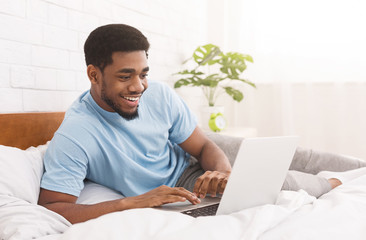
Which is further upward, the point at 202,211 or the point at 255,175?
the point at 255,175

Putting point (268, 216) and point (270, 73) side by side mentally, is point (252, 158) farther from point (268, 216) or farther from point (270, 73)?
point (270, 73)

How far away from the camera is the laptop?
1006 mm

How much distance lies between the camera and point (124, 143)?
1529mm

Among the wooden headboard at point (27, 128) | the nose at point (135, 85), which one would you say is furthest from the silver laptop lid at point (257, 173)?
the wooden headboard at point (27, 128)

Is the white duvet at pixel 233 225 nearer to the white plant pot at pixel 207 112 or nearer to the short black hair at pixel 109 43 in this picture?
the short black hair at pixel 109 43

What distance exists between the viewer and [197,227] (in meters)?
0.83

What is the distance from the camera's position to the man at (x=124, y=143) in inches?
51.0

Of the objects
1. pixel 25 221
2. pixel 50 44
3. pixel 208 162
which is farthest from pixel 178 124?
pixel 25 221

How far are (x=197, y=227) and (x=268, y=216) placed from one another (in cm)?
19

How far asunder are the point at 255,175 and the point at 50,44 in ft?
4.04

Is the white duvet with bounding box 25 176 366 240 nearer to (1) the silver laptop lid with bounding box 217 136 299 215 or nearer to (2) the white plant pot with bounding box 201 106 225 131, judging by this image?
(1) the silver laptop lid with bounding box 217 136 299 215

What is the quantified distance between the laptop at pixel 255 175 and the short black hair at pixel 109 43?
595mm

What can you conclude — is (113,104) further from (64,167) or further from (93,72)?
(64,167)

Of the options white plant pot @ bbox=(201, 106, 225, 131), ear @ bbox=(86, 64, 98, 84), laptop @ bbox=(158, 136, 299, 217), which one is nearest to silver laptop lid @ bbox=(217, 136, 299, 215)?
laptop @ bbox=(158, 136, 299, 217)
